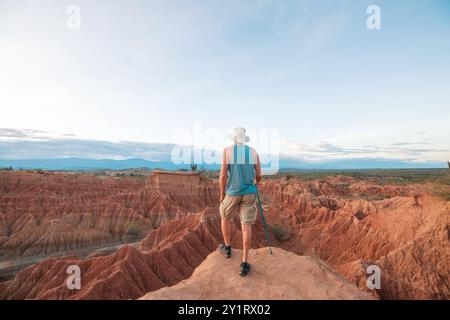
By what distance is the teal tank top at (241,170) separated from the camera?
5.05 metres

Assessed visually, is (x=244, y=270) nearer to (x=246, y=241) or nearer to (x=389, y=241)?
(x=246, y=241)

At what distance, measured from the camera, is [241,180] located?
507 cm

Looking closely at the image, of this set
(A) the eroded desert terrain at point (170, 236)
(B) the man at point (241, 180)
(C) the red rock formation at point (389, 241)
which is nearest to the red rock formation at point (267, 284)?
(A) the eroded desert terrain at point (170, 236)

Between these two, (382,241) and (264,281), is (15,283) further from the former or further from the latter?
(382,241)

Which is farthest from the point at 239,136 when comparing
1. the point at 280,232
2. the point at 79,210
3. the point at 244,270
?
the point at 79,210

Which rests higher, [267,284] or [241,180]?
[241,180]

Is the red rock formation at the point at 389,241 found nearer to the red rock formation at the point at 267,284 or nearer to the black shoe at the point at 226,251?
the red rock formation at the point at 267,284

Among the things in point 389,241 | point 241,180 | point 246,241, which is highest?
point 241,180

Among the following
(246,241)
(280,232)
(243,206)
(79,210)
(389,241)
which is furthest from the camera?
(79,210)

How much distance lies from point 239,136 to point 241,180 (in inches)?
31.9

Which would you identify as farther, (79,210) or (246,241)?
(79,210)

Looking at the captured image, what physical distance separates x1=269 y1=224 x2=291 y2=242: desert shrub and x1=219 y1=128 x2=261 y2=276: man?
91.2ft
